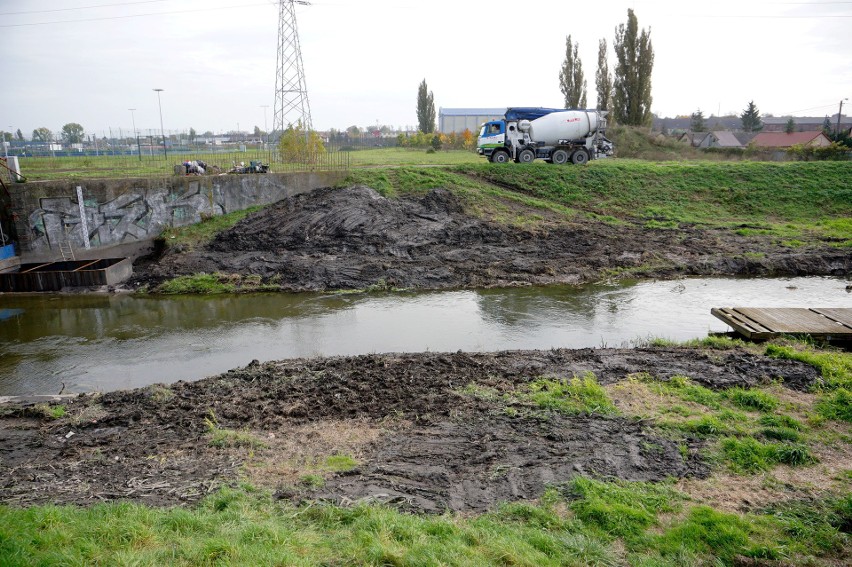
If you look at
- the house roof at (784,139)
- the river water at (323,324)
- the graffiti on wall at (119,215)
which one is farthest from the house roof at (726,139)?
the graffiti on wall at (119,215)

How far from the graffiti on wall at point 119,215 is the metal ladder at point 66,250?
0.44ft

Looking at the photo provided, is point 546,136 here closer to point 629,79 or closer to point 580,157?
point 580,157

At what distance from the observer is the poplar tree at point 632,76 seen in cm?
4225

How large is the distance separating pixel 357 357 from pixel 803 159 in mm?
35308

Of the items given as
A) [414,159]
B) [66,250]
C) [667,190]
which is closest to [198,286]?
[66,250]

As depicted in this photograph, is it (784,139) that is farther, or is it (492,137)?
(784,139)

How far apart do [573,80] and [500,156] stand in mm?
20942

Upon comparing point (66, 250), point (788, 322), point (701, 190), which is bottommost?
point (788, 322)

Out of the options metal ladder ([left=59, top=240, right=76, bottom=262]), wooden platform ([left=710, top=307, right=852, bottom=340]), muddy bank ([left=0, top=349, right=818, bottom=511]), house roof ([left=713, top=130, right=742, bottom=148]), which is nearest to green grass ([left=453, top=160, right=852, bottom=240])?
wooden platform ([left=710, top=307, right=852, bottom=340])

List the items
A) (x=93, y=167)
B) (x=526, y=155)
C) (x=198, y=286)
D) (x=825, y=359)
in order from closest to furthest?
(x=825, y=359), (x=198, y=286), (x=93, y=167), (x=526, y=155)

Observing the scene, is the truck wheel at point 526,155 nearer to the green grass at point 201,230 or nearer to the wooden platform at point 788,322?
the green grass at point 201,230

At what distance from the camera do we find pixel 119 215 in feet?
74.7

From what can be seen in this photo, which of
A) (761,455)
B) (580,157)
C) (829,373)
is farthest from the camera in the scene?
(580,157)

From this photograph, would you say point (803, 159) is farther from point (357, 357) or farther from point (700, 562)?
point (700, 562)
